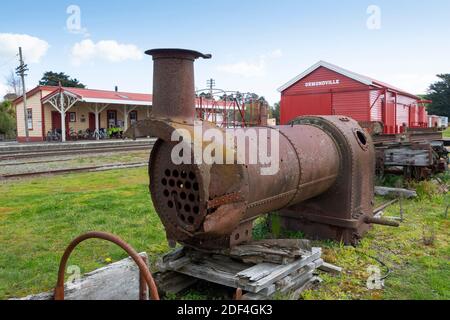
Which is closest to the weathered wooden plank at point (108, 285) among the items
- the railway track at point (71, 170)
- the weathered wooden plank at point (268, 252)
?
the weathered wooden plank at point (268, 252)

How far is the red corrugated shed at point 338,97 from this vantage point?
19.6 meters

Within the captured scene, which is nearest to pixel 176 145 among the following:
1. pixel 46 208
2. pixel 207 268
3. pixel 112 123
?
pixel 207 268

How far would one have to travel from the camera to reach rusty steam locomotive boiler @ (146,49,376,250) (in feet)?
9.82

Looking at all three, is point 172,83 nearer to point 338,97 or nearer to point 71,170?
point 71,170

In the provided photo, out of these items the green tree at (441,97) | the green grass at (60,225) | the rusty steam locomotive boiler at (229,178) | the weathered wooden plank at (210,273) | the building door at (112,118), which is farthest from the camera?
the green tree at (441,97)

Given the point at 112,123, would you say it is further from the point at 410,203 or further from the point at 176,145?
the point at 176,145

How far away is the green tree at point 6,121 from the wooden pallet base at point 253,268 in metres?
35.5

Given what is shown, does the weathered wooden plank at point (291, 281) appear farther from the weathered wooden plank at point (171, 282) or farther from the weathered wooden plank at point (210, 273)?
the weathered wooden plank at point (171, 282)

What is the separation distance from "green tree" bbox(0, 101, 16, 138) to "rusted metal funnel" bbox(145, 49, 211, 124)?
35794 millimetres

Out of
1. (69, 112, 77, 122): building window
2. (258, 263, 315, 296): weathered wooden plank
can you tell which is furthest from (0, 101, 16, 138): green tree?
(258, 263, 315, 296): weathered wooden plank

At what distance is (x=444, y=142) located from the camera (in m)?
10.2

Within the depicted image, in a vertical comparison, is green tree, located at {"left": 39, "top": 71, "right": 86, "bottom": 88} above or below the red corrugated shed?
above

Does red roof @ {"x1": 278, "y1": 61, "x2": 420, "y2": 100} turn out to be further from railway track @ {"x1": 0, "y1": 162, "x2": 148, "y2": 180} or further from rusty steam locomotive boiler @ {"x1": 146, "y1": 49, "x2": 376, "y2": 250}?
rusty steam locomotive boiler @ {"x1": 146, "y1": 49, "x2": 376, "y2": 250}

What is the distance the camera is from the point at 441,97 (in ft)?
162
